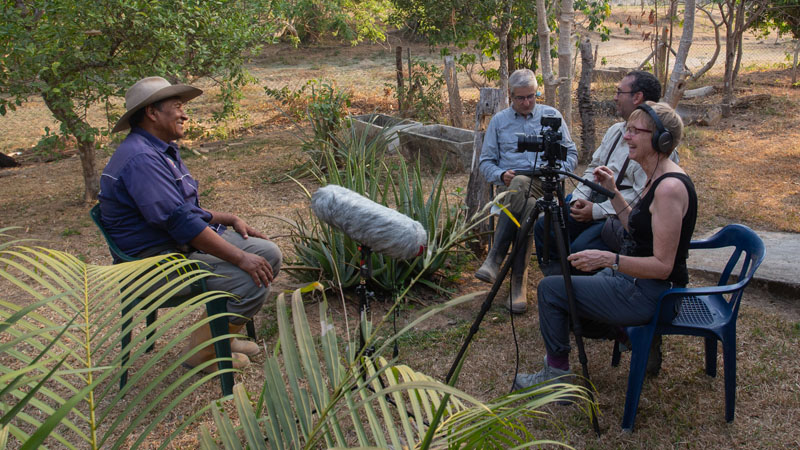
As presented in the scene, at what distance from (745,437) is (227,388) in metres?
2.34

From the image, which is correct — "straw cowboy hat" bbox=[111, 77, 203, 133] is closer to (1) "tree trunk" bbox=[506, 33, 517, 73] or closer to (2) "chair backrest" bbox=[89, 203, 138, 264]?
(2) "chair backrest" bbox=[89, 203, 138, 264]

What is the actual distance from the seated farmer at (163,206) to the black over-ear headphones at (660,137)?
1973mm

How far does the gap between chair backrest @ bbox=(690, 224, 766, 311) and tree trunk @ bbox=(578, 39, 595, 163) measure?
441cm

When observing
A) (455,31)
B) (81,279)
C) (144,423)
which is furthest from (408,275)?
(455,31)

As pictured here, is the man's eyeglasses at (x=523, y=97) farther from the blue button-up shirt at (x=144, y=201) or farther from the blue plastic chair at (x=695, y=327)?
the blue button-up shirt at (x=144, y=201)

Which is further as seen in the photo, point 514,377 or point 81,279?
point 514,377

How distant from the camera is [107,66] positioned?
→ 5.63 metres

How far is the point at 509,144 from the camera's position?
171 inches

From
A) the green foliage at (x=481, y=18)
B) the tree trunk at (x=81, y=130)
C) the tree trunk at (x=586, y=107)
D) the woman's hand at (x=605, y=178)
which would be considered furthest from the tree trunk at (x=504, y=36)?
the woman's hand at (x=605, y=178)

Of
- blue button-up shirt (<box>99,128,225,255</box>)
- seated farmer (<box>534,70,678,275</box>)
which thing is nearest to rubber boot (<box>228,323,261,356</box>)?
blue button-up shirt (<box>99,128,225,255</box>)

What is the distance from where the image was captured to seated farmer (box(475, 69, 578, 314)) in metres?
4.00

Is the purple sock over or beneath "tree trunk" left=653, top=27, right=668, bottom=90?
beneath

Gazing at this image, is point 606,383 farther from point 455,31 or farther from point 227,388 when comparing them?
point 455,31

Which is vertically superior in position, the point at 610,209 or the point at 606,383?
the point at 610,209
